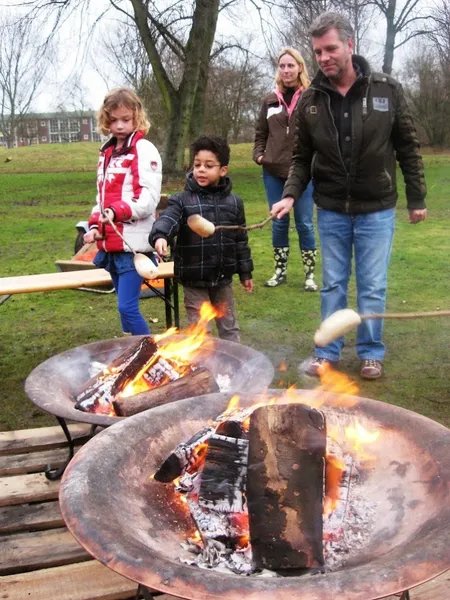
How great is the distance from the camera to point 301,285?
659cm

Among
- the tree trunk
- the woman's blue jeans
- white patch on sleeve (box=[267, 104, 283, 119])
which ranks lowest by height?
the woman's blue jeans

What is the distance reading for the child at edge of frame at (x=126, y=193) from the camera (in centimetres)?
371

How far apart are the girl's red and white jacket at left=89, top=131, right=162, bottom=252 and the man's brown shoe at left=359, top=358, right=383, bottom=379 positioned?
5.58ft

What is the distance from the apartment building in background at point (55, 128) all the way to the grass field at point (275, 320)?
154 feet

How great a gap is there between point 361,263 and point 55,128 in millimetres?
101284

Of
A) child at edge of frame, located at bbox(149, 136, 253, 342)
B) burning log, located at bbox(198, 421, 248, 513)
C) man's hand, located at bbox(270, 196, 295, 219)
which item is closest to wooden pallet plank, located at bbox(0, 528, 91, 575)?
burning log, located at bbox(198, 421, 248, 513)

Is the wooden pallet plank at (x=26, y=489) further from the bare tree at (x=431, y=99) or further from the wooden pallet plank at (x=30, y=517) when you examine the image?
the bare tree at (x=431, y=99)

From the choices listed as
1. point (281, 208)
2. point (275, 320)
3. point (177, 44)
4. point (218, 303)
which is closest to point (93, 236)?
point (218, 303)

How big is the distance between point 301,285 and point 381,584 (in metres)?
5.38

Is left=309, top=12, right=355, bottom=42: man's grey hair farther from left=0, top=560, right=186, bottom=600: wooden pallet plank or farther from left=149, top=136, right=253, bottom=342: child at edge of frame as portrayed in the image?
left=0, top=560, right=186, bottom=600: wooden pallet plank

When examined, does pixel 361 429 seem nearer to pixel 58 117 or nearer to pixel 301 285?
pixel 301 285

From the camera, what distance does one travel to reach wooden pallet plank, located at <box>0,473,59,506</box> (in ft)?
8.74


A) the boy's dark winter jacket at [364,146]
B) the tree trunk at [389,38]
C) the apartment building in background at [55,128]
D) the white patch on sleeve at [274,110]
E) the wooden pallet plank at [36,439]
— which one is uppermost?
the tree trunk at [389,38]

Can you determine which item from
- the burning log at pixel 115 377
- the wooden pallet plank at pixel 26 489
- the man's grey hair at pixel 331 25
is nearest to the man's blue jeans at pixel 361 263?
the man's grey hair at pixel 331 25
